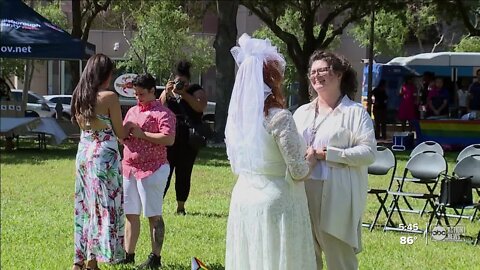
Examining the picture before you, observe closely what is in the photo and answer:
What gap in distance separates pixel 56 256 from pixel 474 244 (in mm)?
4031

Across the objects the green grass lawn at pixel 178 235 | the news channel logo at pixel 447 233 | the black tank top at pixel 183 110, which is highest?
the black tank top at pixel 183 110

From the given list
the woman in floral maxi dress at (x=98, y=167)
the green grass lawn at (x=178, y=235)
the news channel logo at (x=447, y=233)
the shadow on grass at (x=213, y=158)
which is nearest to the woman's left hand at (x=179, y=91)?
the green grass lawn at (x=178, y=235)

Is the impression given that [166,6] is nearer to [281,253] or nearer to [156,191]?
[156,191]

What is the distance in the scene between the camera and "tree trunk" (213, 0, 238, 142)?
2162 cm

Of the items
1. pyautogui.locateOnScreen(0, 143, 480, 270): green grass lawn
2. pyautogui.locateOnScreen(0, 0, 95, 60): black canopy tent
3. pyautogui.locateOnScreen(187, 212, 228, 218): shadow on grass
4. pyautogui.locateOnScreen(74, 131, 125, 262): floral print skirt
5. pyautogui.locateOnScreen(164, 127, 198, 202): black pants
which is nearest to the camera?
pyautogui.locateOnScreen(74, 131, 125, 262): floral print skirt

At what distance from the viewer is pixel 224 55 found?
21.6 metres

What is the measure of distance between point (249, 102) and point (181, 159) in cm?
480

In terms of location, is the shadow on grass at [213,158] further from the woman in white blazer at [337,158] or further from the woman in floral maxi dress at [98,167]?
the woman in white blazer at [337,158]

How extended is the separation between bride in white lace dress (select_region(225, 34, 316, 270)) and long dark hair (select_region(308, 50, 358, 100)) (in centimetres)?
45

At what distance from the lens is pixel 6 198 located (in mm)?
11203

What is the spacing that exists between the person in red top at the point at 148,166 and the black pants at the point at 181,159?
2.40 meters

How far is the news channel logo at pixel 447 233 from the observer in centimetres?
859

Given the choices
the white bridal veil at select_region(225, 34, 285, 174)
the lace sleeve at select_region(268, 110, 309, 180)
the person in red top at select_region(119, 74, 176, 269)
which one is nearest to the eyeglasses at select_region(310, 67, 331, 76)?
the white bridal veil at select_region(225, 34, 285, 174)

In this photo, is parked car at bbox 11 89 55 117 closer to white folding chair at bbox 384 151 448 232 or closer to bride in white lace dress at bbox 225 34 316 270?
white folding chair at bbox 384 151 448 232
